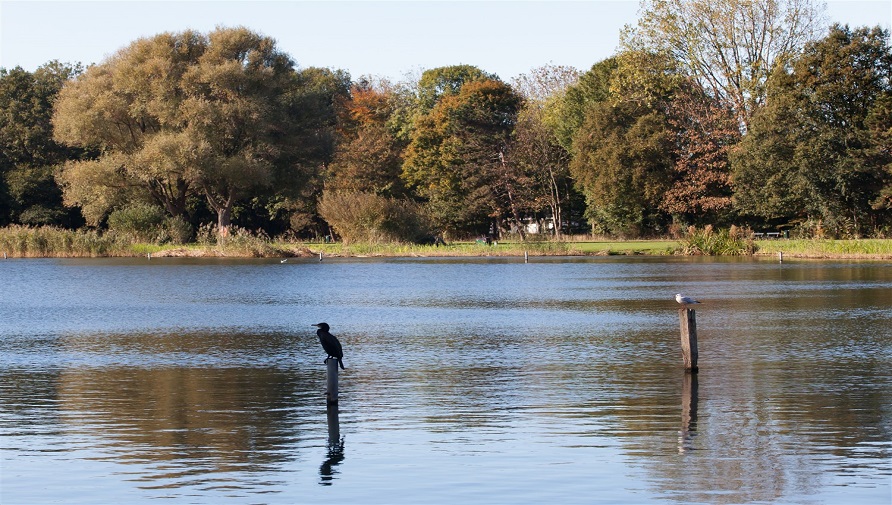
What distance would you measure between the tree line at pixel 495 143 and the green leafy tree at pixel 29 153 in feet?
0.49

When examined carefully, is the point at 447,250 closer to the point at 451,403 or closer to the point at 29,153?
the point at 29,153

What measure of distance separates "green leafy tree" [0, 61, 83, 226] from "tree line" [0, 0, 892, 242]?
150 millimetres

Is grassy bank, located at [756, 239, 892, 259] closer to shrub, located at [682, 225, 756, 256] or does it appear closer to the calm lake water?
shrub, located at [682, 225, 756, 256]

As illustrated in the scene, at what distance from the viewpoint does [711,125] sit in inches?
2923

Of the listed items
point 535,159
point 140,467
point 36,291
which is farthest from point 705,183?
point 140,467

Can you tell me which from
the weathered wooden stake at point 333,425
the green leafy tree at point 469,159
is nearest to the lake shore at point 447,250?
the green leafy tree at point 469,159

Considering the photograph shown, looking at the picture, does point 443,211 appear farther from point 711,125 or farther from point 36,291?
point 36,291

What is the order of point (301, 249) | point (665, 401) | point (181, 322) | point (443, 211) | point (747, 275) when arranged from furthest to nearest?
point (443, 211) → point (301, 249) → point (747, 275) → point (181, 322) → point (665, 401)

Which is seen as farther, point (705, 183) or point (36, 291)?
point (705, 183)

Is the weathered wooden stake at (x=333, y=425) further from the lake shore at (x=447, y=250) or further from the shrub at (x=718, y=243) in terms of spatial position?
the shrub at (x=718, y=243)

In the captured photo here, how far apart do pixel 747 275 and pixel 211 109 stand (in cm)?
3554

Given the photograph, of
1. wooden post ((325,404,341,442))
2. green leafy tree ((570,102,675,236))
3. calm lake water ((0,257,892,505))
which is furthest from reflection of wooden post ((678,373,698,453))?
green leafy tree ((570,102,675,236))

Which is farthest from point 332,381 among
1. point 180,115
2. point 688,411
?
point 180,115

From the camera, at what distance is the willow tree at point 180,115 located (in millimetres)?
70438
